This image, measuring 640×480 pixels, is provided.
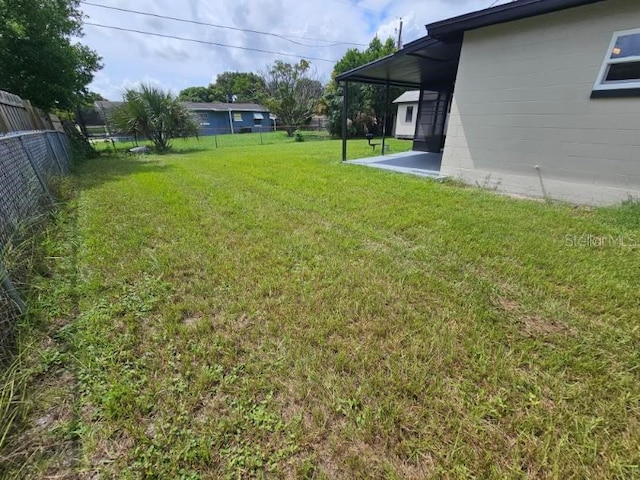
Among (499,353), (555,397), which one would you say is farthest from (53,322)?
(555,397)

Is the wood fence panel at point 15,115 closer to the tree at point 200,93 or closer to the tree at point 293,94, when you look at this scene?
the tree at point 293,94

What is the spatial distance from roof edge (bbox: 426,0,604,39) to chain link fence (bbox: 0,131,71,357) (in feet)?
22.2

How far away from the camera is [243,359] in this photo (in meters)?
1.73

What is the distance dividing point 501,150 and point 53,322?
6636 mm

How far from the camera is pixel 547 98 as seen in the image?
181 inches

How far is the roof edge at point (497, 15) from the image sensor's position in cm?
411

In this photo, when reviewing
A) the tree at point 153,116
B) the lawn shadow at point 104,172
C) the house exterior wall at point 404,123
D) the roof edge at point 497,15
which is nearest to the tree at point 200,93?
the house exterior wall at point 404,123

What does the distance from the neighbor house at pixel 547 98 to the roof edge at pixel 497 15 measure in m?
0.01

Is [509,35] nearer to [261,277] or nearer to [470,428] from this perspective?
[261,277]

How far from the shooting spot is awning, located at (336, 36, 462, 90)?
237 inches

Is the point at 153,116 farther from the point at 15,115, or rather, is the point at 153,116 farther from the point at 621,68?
the point at 621,68

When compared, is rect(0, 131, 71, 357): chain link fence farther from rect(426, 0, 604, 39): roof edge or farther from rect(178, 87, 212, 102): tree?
rect(178, 87, 212, 102): tree

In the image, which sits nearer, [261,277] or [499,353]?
[499,353]

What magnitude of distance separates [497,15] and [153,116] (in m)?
12.5
